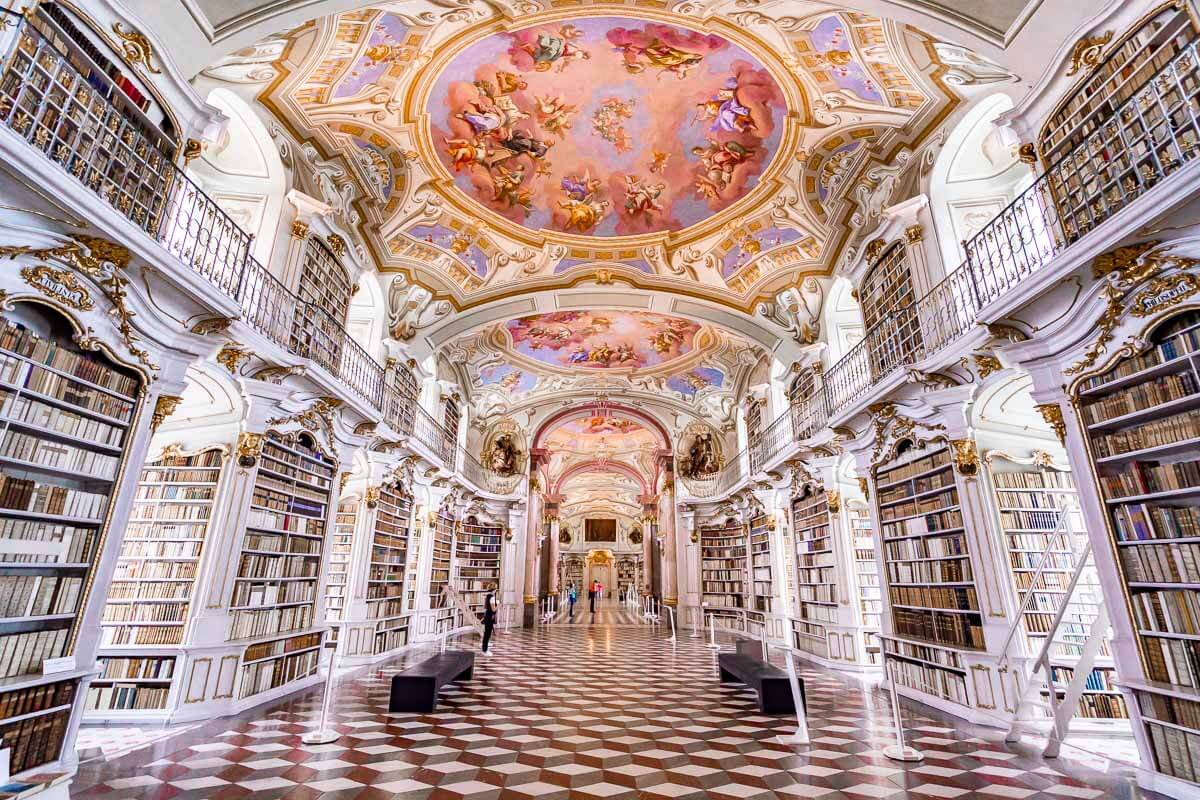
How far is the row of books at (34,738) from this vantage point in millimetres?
3834

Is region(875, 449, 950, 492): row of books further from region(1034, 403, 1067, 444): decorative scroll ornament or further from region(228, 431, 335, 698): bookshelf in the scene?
region(228, 431, 335, 698): bookshelf

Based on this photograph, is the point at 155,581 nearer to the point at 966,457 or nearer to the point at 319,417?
the point at 319,417

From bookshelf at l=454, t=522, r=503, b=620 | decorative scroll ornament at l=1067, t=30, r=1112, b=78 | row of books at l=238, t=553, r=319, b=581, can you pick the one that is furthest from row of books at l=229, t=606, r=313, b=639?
decorative scroll ornament at l=1067, t=30, r=1112, b=78

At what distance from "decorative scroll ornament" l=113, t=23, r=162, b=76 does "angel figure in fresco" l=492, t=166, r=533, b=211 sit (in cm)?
513

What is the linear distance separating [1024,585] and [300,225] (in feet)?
30.9

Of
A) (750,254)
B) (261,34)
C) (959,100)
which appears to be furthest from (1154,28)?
(261,34)

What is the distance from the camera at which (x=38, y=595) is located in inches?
164

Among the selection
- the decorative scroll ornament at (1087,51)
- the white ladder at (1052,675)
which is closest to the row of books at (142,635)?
the white ladder at (1052,675)

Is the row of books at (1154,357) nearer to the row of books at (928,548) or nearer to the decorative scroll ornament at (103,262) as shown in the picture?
the row of books at (928,548)

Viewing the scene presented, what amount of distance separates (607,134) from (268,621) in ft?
26.9

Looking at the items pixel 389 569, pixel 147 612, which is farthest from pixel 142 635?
pixel 389 569

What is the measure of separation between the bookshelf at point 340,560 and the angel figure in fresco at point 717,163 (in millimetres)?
8017

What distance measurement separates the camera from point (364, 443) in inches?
354

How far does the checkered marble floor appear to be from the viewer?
151 inches
